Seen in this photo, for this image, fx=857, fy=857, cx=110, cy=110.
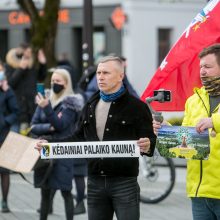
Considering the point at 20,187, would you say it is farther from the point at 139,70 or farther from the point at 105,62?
the point at 139,70

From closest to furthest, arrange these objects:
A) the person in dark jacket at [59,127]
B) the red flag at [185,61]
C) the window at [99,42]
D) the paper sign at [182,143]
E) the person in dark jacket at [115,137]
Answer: the paper sign at [182,143] → the person in dark jacket at [115,137] → the red flag at [185,61] → the person in dark jacket at [59,127] → the window at [99,42]

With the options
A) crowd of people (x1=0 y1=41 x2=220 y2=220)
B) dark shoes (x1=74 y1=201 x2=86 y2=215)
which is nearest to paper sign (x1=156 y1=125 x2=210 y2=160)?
crowd of people (x1=0 y1=41 x2=220 y2=220)

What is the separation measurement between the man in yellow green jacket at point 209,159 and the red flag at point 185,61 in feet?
2.62

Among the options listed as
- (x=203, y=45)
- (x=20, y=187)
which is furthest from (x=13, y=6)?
(x=203, y=45)

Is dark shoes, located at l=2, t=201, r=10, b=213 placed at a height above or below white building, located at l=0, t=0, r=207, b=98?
below

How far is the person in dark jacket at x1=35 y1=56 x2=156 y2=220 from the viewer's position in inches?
243

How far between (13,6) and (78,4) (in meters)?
3.07

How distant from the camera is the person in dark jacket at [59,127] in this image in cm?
865

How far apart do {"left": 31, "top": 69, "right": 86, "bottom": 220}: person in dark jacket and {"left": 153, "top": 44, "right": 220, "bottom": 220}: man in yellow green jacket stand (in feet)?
9.96

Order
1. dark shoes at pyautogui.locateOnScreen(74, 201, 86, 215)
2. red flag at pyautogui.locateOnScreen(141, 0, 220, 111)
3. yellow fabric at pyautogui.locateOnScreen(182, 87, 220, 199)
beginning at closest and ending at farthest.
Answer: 1. yellow fabric at pyautogui.locateOnScreen(182, 87, 220, 199)
2. red flag at pyautogui.locateOnScreen(141, 0, 220, 111)
3. dark shoes at pyautogui.locateOnScreen(74, 201, 86, 215)

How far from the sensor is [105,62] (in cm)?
627

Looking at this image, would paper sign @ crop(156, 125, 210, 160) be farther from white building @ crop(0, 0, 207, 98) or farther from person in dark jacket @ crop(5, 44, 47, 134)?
white building @ crop(0, 0, 207, 98)

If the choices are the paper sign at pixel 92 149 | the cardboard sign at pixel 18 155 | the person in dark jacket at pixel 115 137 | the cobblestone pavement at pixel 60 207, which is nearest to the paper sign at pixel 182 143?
the paper sign at pixel 92 149

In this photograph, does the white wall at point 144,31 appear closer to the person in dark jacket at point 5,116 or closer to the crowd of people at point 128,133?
the person in dark jacket at point 5,116
